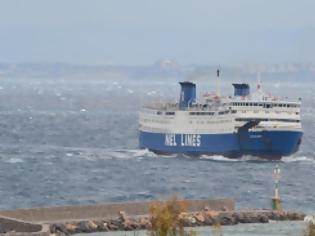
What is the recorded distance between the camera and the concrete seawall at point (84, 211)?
3438 centimetres

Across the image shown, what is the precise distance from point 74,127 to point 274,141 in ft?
123

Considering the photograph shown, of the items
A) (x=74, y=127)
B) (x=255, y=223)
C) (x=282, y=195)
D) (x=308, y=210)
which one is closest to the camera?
(x=255, y=223)

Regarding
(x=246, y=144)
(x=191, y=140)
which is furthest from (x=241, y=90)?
(x=246, y=144)

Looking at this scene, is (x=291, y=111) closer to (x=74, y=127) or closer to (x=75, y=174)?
(x=75, y=174)

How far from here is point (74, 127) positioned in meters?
110

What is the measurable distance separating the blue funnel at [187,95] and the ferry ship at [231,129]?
1.35 metres

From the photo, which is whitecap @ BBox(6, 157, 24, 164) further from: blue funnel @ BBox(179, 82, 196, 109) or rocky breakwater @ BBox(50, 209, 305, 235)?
rocky breakwater @ BBox(50, 209, 305, 235)

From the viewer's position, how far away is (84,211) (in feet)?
117

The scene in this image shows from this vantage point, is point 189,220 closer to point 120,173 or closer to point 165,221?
point 165,221

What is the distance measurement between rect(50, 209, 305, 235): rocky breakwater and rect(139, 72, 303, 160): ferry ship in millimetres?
35850

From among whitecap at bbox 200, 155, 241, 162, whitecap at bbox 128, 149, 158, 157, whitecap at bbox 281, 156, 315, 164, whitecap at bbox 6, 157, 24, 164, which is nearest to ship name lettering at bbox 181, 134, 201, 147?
whitecap at bbox 200, 155, 241, 162

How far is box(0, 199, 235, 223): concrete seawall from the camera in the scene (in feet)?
113

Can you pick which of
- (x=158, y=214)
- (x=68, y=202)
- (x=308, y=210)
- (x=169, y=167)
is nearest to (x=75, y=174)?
(x=169, y=167)

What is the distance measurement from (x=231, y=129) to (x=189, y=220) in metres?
39.6
